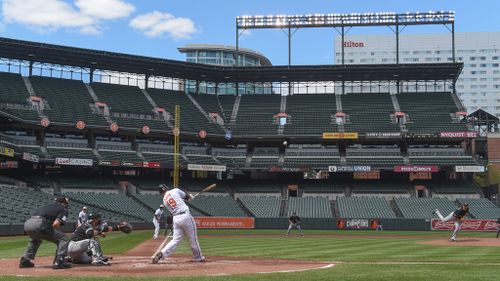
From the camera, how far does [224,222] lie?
176 ft

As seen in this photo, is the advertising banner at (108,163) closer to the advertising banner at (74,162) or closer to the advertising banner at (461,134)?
the advertising banner at (74,162)

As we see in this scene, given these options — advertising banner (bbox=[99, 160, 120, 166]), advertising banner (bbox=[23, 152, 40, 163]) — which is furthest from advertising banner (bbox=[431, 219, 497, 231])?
advertising banner (bbox=[23, 152, 40, 163])

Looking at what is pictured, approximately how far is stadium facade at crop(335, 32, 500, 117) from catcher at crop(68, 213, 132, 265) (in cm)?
18039

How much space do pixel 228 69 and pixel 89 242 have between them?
5622cm

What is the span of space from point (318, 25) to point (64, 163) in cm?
3793

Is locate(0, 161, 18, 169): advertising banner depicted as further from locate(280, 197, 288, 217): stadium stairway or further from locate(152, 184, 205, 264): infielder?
locate(152, 184, 205, 264): infielder

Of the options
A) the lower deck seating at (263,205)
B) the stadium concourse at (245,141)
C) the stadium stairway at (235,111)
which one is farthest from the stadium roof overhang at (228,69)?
the lower deck seating at (263,205)

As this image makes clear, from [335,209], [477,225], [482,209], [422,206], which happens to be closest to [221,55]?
[335,209]

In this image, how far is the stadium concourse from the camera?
57.5 meters

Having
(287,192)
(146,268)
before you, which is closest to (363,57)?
(287,192)

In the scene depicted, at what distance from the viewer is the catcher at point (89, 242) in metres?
14.2

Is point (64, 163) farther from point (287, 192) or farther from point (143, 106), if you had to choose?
point (287, 192)

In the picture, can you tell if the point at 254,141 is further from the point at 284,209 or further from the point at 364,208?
the point at 364,208

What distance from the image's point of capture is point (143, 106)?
6738 cm
